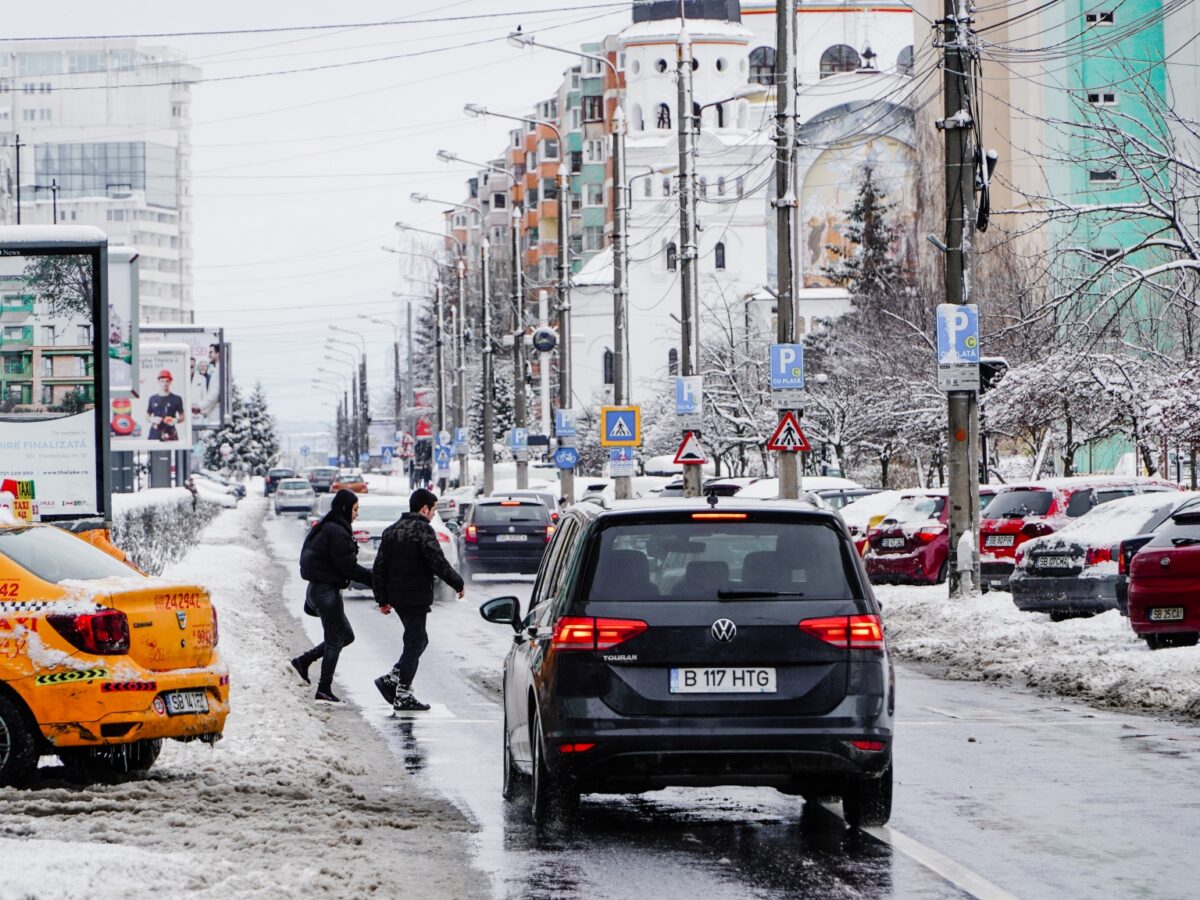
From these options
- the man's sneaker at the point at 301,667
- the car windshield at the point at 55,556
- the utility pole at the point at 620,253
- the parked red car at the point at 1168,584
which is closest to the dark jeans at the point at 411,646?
the man's sneaker at the point at 301,667

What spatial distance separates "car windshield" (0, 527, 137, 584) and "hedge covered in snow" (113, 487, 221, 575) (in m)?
16.9

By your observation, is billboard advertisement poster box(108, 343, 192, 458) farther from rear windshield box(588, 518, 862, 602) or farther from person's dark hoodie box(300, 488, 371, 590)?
rear windshield box(588, 518, 862, 602)

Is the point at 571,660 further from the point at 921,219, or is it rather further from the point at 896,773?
the point at 921,219

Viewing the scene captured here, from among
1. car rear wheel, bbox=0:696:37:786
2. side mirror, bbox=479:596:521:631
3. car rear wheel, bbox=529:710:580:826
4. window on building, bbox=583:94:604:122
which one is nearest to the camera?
car rear wheel, bbox=529:710:580:826

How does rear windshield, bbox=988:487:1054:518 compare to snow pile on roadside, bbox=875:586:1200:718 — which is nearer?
snow pile on roadside, bbox=875:586:1200:718

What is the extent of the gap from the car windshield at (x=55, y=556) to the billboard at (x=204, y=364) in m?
74.4

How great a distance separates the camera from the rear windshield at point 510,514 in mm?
37000

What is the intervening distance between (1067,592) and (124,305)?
11076 mm

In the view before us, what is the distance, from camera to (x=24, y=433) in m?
19.7

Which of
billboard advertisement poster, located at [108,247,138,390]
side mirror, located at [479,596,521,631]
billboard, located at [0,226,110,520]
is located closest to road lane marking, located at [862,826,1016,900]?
side mirror, located at [479,596,521,631]

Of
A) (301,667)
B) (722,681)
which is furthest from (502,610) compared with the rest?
(301,667)

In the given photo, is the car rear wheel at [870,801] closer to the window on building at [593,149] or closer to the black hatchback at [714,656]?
the black hatchback at [714,656]

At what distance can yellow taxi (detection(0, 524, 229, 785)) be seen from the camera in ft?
36.0

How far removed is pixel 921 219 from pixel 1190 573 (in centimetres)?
8262
